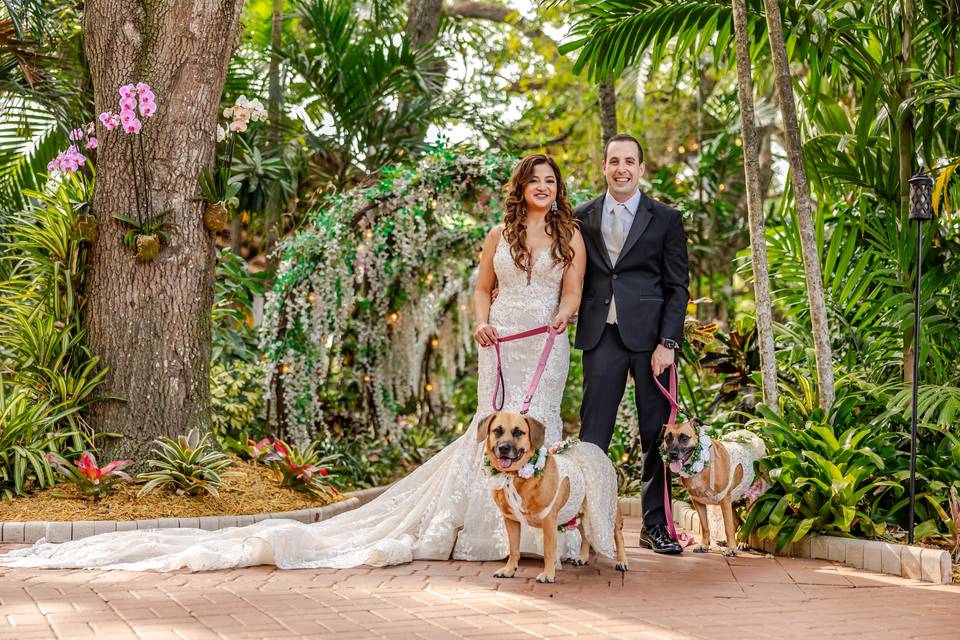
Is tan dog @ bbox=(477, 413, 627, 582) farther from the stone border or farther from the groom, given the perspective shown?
the stone border

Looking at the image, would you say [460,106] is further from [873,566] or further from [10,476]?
[873,566]

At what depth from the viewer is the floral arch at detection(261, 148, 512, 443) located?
7766mm

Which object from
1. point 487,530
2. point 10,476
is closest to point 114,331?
point 10,476

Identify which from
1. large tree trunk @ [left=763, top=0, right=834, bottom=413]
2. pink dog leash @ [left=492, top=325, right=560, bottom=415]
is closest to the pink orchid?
pink dog leash @ [left=492, top=325, right=560, bottom=415]

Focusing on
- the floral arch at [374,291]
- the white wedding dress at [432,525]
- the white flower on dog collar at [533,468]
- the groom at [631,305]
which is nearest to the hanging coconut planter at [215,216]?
the floral arch at [374,291]

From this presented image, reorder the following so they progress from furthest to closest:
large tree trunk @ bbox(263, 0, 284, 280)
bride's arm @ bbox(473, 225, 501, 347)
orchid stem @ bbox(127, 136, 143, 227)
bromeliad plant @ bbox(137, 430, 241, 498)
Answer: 1. large tree trunk @ bbox(263, 0, 284, 280)
2. orchid stem @ bbox(127, 136, 143, 227)
3. bromeliad plant @ bbox(137, 430, 241, 498)
4. bride's arm @ bbox(473, 225, 501, 347)

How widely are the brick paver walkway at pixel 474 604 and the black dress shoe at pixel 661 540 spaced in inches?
12.9

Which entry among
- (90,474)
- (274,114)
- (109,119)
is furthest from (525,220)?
(274,114)

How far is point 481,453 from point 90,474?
2.43 meters

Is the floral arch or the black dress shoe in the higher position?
the floral arch

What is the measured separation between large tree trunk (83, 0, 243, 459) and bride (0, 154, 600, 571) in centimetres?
143

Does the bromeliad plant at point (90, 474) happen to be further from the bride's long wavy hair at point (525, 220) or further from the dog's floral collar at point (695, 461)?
the dog's floral collar at point (695, 461)

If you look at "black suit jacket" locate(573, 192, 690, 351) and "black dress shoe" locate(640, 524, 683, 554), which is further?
"black dress shoe" locate(640, 524, 683, 554)

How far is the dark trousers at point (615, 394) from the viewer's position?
5.14 m
